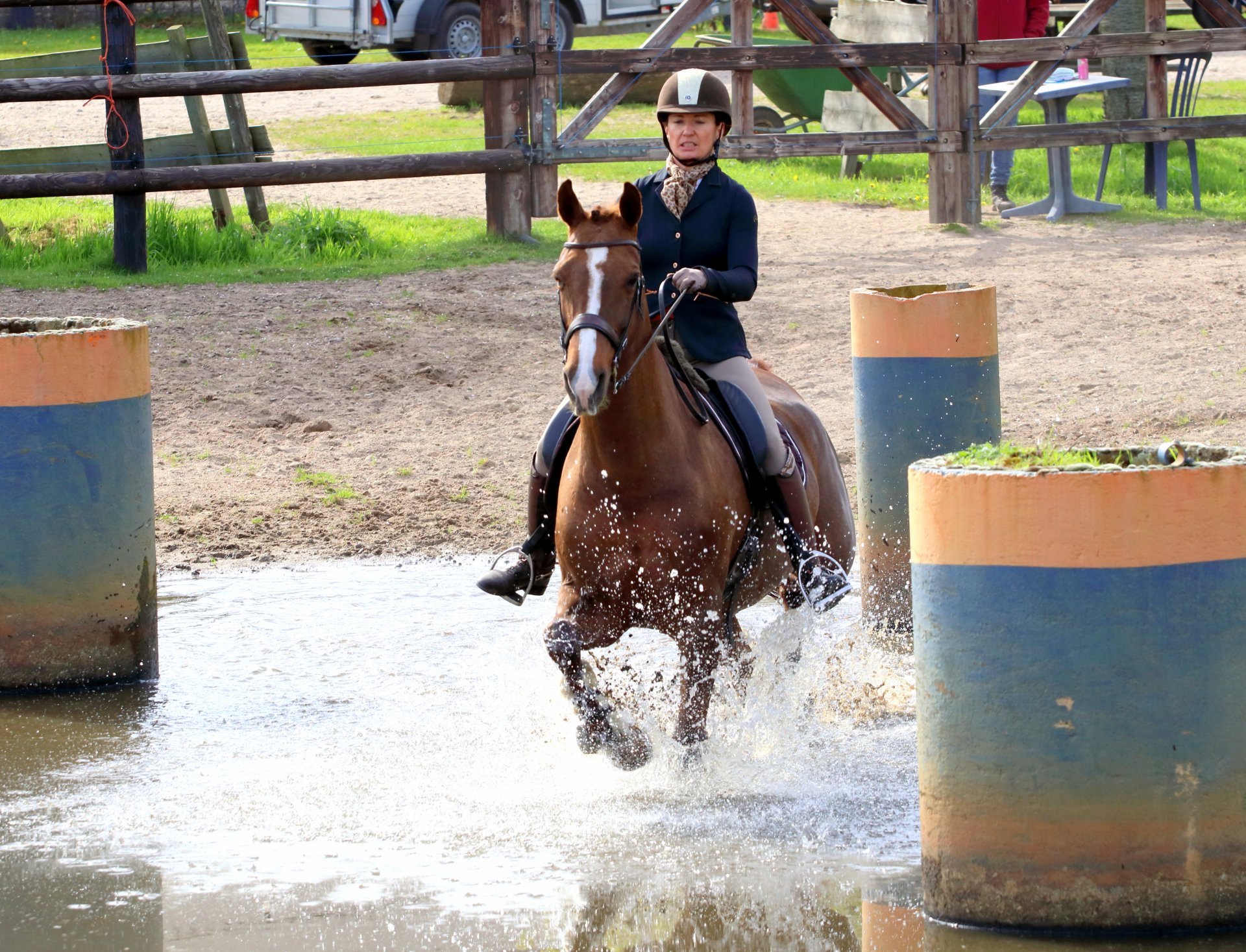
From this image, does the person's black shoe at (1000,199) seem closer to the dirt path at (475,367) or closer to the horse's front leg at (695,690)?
the dirt path at (475,367)

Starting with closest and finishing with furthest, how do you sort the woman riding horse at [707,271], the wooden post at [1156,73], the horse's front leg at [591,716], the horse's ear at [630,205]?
the horse's ear at [630,205] < the horse's front leg at [591,716] < the woman riding horse at [707,271] < the wooden post at [1156,73]

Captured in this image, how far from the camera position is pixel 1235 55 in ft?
104

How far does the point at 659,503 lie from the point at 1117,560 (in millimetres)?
1895

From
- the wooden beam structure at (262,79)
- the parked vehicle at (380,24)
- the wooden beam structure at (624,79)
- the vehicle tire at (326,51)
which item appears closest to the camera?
the wooden beam structure at (262,79)

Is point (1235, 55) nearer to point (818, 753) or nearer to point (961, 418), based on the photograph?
point (961, 418)

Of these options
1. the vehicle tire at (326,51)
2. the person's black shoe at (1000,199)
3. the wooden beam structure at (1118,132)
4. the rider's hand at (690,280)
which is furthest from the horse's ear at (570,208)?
the vehicle tire at (326,51)

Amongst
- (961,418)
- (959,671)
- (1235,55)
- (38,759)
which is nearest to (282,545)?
(38,759)

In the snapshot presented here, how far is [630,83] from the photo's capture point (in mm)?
14992

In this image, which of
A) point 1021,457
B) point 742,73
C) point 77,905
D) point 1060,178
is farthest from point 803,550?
point 1060,178

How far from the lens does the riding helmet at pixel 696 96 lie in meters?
6.02

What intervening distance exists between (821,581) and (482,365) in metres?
6.03

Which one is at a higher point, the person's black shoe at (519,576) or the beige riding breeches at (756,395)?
the beige riding breeches at (756,395)

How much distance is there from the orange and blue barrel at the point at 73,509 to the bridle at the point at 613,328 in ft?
8.29

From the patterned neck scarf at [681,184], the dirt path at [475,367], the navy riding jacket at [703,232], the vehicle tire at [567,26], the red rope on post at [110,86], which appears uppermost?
the vehicle tire at [567,26]
